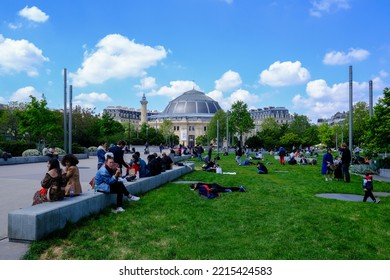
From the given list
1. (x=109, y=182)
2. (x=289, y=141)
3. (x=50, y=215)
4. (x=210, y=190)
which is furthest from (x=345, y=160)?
(x=289, y=141)

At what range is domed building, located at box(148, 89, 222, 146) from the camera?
508 feet

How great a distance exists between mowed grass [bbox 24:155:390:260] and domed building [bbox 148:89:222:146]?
138263mm

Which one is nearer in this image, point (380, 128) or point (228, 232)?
point (228, 232)

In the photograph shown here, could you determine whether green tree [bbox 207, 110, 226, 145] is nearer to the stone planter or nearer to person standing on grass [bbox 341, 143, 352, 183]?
the stone planter

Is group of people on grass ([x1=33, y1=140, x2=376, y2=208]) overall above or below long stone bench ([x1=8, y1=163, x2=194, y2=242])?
above

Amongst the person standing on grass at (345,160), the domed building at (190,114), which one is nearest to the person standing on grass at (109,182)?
the person standing on grass at (345,160)

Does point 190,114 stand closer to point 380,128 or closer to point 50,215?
point 380,128

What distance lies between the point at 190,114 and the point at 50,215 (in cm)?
15622

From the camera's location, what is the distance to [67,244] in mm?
A: 5980

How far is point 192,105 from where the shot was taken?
548ft

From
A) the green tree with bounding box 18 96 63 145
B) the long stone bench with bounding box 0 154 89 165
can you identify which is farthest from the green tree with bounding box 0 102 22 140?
the long stone bench with bounding box 0 154 89 165

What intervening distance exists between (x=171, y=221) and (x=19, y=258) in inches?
124

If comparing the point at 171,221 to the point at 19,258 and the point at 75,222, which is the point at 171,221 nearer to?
the point at 75,222
